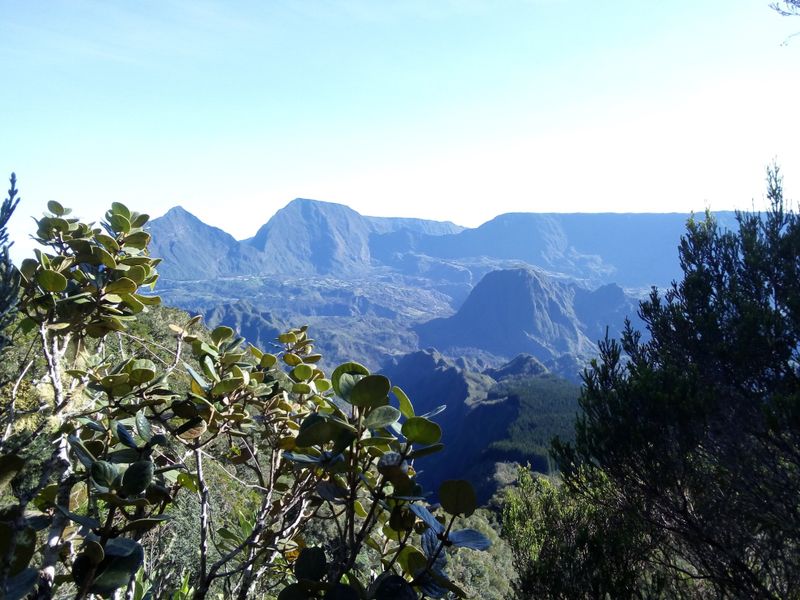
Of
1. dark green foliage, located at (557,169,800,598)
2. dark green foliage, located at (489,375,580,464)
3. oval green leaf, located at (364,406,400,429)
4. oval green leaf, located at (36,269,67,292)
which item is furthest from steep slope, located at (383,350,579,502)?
oval green leaf, located at (364,406,400,429)

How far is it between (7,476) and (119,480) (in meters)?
0.25

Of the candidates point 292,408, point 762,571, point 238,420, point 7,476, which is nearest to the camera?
point 7,476

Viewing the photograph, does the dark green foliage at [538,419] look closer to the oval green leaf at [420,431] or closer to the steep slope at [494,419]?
the steep slope at [494,419]

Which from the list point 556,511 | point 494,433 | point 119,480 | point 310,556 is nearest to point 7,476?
point 119,480

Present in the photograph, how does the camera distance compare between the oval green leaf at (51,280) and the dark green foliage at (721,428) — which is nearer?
the oval green leaf at (51,280)

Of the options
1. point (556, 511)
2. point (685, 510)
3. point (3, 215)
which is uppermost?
point (3, 215)

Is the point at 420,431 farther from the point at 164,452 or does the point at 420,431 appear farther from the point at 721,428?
the point at 721,428

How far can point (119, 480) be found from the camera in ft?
4.03

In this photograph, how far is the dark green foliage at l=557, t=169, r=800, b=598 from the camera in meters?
6.32

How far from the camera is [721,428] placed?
716cm

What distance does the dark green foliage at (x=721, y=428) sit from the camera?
6.32 meters

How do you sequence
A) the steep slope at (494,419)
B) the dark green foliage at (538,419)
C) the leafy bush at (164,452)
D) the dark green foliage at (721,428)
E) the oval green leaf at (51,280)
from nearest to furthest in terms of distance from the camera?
the leafy bush at (164,452) → the oval green leaf at (51,280) → the dark green foliage at (721,428) → the dark green foliage at (538,419) → the steep slope at (494,419)

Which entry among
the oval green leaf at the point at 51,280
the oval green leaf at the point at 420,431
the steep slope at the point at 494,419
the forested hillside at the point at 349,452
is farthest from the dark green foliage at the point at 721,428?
the steep slope at the point at 494,419

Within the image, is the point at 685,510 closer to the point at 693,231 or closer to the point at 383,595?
the point at 693,231
